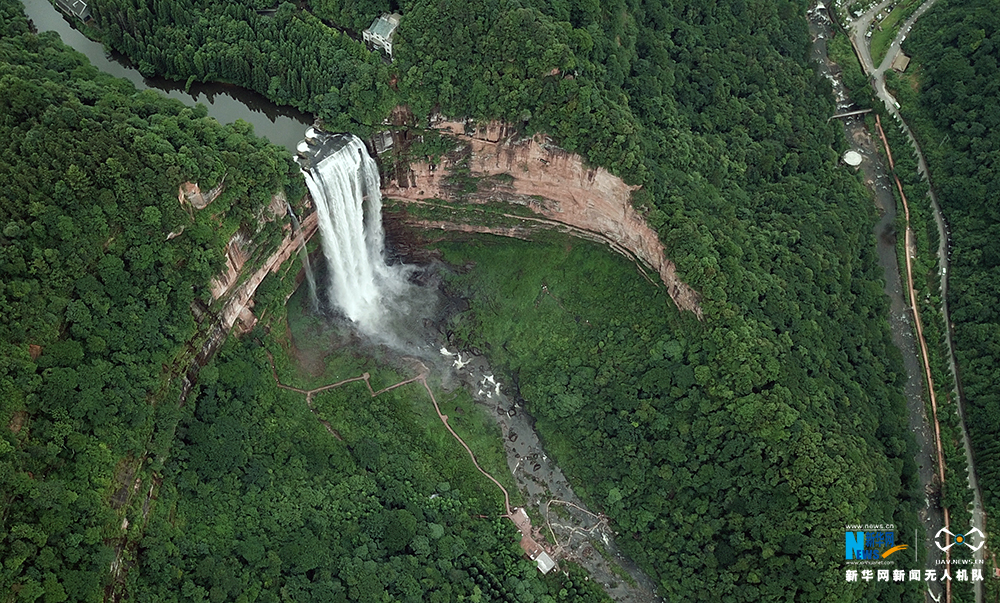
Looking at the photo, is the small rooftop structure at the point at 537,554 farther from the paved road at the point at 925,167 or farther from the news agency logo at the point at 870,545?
the paved road at the point at 925,167

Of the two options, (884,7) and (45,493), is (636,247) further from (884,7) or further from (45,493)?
(884,7)

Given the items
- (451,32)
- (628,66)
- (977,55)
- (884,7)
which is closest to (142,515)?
(451,32)

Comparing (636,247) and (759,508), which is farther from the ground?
(636,247)

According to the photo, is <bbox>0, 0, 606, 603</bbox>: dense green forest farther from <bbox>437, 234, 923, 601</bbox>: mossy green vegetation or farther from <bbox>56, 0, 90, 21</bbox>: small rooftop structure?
<bbox>437, 234, 923, 601</bbox>: mossy green vegetation

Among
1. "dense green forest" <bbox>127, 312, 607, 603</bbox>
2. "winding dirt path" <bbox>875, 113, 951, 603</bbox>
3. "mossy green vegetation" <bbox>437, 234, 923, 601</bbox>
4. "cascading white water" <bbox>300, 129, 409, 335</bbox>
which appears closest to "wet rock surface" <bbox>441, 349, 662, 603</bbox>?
"mossy green vegetation" <bbox>437, 234, 923, 601</bbox>

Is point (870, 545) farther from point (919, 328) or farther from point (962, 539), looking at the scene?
point (919, 328)

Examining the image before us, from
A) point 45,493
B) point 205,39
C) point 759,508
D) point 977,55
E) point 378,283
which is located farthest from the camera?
point 977,55

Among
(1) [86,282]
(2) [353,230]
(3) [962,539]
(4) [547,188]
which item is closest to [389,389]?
(2) [353,230]
